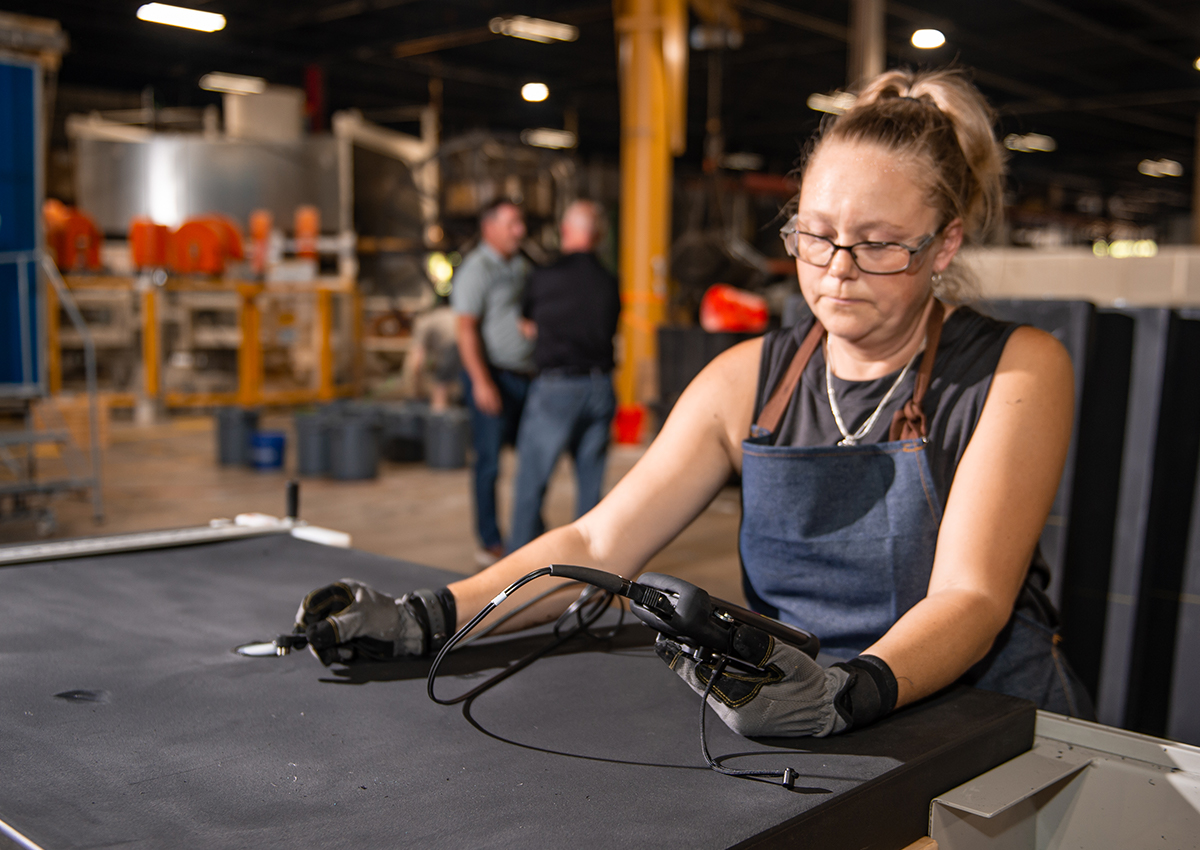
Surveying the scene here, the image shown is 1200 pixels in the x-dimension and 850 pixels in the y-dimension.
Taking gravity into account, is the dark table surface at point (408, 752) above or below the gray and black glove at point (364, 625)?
below

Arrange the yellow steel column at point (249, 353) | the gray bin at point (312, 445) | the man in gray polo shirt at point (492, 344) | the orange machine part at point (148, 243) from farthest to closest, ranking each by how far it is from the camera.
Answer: the yellow steel column at point (249, 353)
the orange machine part at point (148, 243)
the gray bin at point (312, 445)
the man in gray polo shirt at point (492, 344)

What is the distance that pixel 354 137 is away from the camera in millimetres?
12242

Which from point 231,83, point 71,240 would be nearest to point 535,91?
point 231,83

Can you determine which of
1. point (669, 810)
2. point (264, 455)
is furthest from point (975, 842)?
point (264, 455)

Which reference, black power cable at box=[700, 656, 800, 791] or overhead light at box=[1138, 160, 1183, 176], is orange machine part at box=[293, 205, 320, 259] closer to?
black power cable at box=[700, 656, 800, 791]

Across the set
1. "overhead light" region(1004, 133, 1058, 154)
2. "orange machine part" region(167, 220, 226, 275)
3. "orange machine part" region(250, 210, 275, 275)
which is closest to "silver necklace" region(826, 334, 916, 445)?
"orange machine part" region(167, 220, 226, 275)

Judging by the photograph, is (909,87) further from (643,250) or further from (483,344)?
(643,250)

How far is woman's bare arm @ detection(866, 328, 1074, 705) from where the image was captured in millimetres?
976

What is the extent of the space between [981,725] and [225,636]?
32.0 inches

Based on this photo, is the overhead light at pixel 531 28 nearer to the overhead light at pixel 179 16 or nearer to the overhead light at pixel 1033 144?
the overhead light at pixel 179 16

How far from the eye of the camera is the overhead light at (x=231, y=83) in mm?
13555

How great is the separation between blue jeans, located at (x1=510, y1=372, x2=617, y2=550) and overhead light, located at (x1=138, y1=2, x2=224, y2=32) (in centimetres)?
876

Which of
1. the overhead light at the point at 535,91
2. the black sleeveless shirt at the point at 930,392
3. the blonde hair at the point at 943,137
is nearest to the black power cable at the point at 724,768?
the black sleeveless shirt at the point at 930,392

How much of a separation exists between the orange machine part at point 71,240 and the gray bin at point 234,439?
3.03 metres
